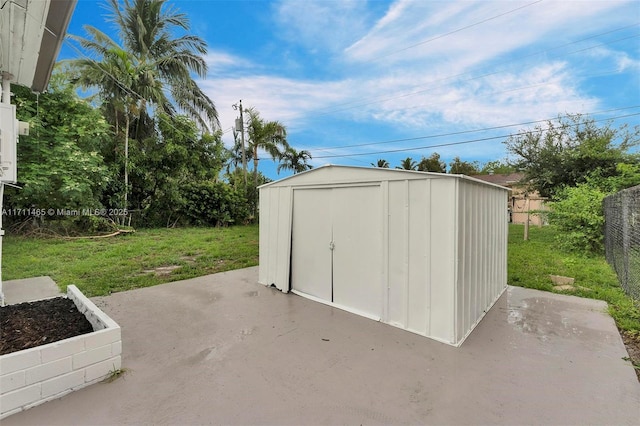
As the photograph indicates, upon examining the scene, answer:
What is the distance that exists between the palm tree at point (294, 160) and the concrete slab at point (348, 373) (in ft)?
42.6

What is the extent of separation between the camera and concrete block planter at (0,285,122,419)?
1880 millimetres

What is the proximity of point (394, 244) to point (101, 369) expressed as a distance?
2769 mm

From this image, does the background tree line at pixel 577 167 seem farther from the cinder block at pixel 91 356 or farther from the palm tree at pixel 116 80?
the palm tree at pixel 116 80

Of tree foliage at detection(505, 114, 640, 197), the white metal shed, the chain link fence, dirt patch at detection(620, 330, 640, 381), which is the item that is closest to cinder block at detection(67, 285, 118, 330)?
the white metal shed

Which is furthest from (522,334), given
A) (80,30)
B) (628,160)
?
(80,30)

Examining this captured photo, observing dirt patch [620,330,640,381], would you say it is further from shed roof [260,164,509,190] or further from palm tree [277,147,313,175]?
palm tree [277,147,313,175]

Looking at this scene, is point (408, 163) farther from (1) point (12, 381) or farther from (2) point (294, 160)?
(1) point (12, 381)

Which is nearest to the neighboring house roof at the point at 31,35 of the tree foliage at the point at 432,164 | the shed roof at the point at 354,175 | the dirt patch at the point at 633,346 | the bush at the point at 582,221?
the shed roof at the point at 354,175

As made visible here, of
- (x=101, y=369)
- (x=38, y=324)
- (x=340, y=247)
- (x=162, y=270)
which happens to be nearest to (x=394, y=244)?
(x=340, y=247)

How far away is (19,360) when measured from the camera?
1904 millimetres

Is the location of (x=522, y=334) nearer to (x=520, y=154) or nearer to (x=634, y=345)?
(x=634, y=345)

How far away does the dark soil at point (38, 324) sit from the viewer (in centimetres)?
217

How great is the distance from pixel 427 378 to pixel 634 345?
220 cm

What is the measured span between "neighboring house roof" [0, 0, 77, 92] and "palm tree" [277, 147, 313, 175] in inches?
511
